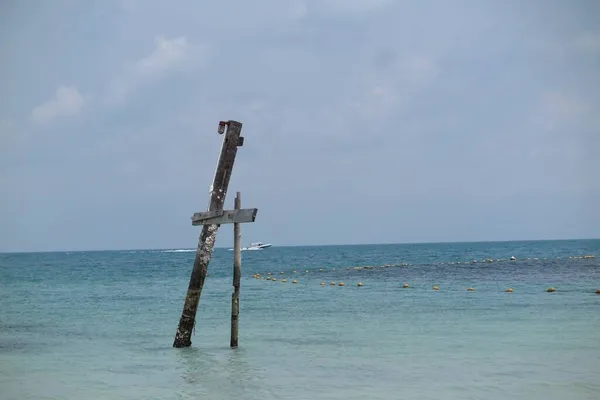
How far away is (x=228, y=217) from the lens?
17.5 metres

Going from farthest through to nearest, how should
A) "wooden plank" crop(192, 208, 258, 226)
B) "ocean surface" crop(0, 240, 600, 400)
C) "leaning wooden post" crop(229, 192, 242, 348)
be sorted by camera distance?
"leaning wooden post" crop(229, 192, 242, 348) < "wooden plank" crop(192, 208, 258, 226) < "ocean surface" crop(0, 240, 600, 400)

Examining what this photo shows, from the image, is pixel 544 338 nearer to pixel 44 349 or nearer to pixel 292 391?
pixel 292 391

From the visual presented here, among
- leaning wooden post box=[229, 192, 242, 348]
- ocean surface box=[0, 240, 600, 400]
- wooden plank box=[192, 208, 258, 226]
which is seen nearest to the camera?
ocean surface box=[0, 240, 600, 400]

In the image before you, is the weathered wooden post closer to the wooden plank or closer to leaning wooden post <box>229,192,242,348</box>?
the wooden plank

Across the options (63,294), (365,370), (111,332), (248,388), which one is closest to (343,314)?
(111,332)

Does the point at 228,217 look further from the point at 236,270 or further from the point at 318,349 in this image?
the point at 318,349

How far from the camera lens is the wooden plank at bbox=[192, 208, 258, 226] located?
56.2ft

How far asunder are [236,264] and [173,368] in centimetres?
311

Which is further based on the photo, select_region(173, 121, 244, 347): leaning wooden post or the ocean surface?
select_region(173, 121, 244, 347): leaning wooden post

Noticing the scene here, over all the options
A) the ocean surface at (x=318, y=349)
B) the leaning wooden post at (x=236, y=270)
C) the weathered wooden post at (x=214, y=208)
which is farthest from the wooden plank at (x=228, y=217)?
the ocean surface at (x=318, y=349)

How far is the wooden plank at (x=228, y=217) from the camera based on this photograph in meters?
17.1

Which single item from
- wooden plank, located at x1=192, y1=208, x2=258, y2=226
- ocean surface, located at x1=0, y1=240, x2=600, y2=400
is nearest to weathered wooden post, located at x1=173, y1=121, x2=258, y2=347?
wooden plank, located at x1=192, y1=208, x2=258, y2=226

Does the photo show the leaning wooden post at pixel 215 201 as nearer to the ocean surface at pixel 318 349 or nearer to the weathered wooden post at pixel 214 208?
the weathered wooden post at pixel 214 208

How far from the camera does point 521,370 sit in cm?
1525
